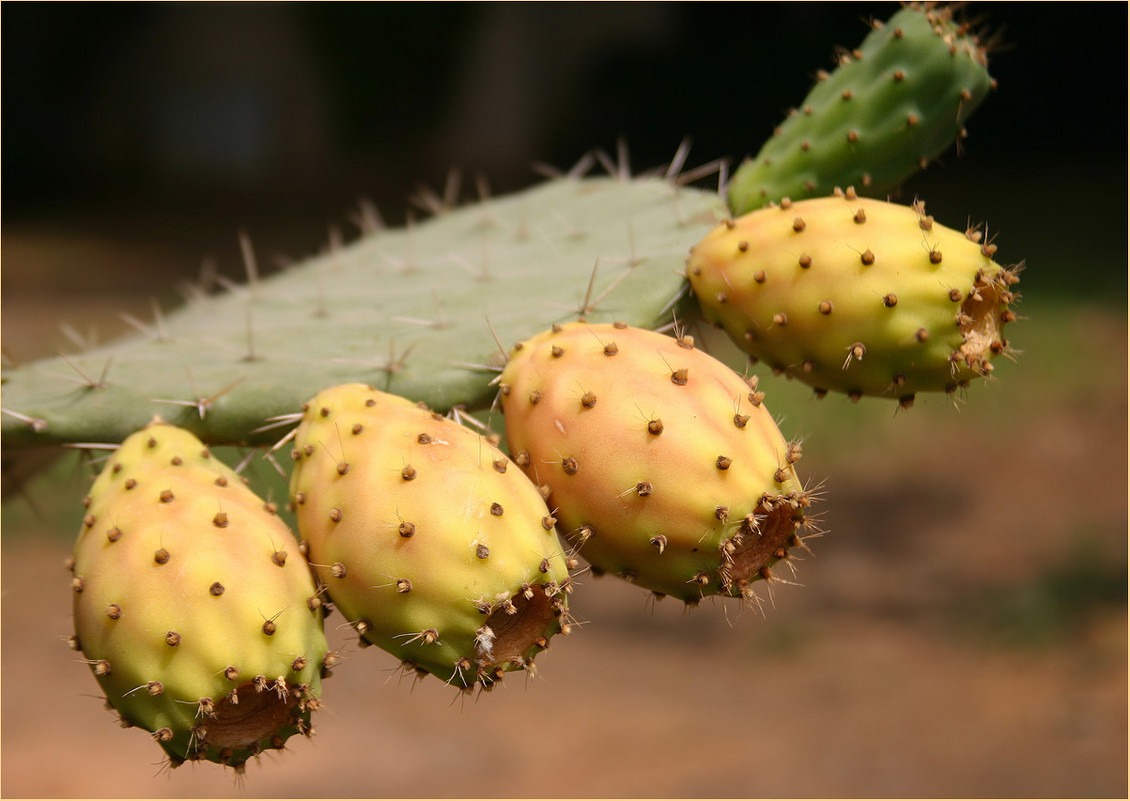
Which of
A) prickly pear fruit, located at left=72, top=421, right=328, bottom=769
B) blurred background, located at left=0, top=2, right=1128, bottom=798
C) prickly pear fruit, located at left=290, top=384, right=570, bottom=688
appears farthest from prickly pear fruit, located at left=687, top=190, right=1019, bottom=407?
prickly pear fruit, located at left=72, top=421, right=328, bottom=769

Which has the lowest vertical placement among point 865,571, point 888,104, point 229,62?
point 865,571

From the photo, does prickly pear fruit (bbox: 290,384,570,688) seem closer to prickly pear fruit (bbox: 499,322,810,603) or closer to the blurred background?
prickly pear fruit (bbox: 499,322,810,603)

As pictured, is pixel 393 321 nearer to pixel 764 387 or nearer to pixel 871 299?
pixel 871 299

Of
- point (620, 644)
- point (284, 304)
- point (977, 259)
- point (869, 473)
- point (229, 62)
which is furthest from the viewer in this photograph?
point (229, 62)

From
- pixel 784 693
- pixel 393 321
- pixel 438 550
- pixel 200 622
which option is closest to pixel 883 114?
pixel 393 321

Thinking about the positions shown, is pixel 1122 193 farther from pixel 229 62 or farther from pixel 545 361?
pixel 545 361

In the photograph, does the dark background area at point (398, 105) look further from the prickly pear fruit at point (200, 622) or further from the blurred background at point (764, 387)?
the prickly pear fruit at point (200, 622)

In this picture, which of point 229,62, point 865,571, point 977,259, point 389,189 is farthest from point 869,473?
point 229,62

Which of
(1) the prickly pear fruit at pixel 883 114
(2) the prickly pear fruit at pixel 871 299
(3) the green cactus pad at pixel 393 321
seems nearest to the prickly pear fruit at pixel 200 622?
(3) the green cactus pad at pixel 393 321
